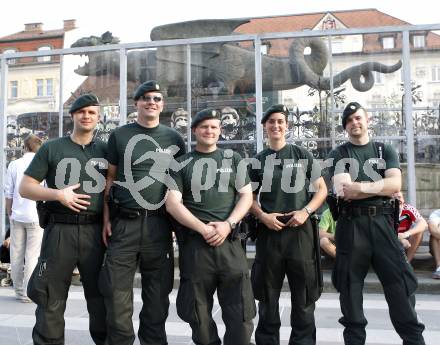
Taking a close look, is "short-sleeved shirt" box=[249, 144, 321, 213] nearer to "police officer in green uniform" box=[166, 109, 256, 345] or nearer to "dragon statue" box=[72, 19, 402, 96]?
"police officer in green uniform" box=[166, 109, 256, 345]

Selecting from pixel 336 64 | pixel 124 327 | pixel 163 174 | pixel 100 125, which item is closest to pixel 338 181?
pixel 163 174

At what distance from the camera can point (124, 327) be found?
9.92ft

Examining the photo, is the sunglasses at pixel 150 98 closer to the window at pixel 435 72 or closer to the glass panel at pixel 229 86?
the glass panel at pixel 229 86

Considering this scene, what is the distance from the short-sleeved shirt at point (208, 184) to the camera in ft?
9.98

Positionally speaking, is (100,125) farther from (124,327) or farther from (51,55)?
(124,327)

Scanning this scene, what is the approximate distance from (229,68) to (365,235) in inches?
173

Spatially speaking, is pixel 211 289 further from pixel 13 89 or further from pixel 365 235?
pixel 13 89

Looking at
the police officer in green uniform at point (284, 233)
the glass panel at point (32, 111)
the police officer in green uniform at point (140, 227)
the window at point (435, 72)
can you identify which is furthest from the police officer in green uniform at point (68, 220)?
the window at point (435, 72)

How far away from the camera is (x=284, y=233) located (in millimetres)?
3230

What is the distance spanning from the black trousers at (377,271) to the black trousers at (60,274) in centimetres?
167

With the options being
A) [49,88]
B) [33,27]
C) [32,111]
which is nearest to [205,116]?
[49,88]

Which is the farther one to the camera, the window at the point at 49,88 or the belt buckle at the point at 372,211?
the window at the point at 49,88

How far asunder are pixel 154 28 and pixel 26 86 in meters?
2.39

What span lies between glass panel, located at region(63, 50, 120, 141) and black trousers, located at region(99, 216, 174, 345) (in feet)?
14.5
